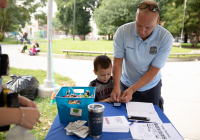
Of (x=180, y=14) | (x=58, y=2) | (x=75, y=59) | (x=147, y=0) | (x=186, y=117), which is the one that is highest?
(x=58, y=2)

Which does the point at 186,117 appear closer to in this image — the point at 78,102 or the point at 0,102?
the point at 78,102

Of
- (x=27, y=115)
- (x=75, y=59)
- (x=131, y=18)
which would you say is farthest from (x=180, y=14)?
(x=27, y=115)

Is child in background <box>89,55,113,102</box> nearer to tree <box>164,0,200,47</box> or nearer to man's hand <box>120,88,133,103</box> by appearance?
man's hand <box>120,88,133,103</box>

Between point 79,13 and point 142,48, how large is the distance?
34185mm

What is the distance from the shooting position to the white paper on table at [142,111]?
1.60 metres

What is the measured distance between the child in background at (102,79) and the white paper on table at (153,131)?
0.96m

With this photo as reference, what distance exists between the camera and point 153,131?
1.35 metres

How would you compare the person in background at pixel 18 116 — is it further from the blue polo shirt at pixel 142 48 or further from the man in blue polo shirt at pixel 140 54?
the blue polo shirt at pixel 142 48

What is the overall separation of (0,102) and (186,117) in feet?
11.8

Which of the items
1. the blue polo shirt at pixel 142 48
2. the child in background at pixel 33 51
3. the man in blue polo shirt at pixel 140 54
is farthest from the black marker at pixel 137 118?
the child in background at pixel 33 51

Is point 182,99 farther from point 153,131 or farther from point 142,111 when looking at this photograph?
point 153,131

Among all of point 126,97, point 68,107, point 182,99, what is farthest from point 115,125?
point 182,99

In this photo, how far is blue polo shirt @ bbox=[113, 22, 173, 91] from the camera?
201 cm

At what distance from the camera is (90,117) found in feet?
3.84
